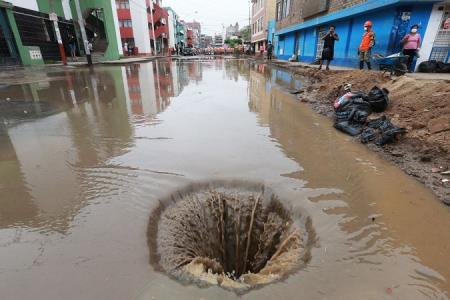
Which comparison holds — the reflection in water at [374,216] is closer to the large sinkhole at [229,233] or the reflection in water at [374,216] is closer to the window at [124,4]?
the large sinkhole at [229,233]

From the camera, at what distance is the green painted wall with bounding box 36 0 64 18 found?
19.9 m

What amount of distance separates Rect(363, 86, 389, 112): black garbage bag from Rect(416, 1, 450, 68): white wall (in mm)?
6113

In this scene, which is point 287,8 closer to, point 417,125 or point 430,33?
point 430,33

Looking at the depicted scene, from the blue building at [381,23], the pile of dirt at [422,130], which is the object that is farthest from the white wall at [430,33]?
the pile of dirt at [422,130]

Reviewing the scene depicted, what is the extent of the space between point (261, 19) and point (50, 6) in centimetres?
2969

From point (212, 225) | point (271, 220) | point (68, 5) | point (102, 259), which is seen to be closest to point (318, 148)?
point (271, 220)

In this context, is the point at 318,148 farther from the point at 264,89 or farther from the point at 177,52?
the point at 177,52

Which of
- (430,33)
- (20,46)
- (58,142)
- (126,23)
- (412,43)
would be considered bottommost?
(58,142)

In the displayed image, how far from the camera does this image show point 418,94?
17.9 feet

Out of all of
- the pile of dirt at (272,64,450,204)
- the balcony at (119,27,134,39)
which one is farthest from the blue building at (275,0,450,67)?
the balcony at (119,27,134,39)

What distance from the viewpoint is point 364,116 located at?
214 inches

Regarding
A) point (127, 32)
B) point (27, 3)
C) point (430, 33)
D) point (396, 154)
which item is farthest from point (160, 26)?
point (396, 154)

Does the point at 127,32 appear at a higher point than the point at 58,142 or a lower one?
higher

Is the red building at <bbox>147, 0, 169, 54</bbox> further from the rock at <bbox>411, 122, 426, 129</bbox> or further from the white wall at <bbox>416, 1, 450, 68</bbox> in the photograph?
the rock at <bbox>411, 122, 426, 129</bbox>
